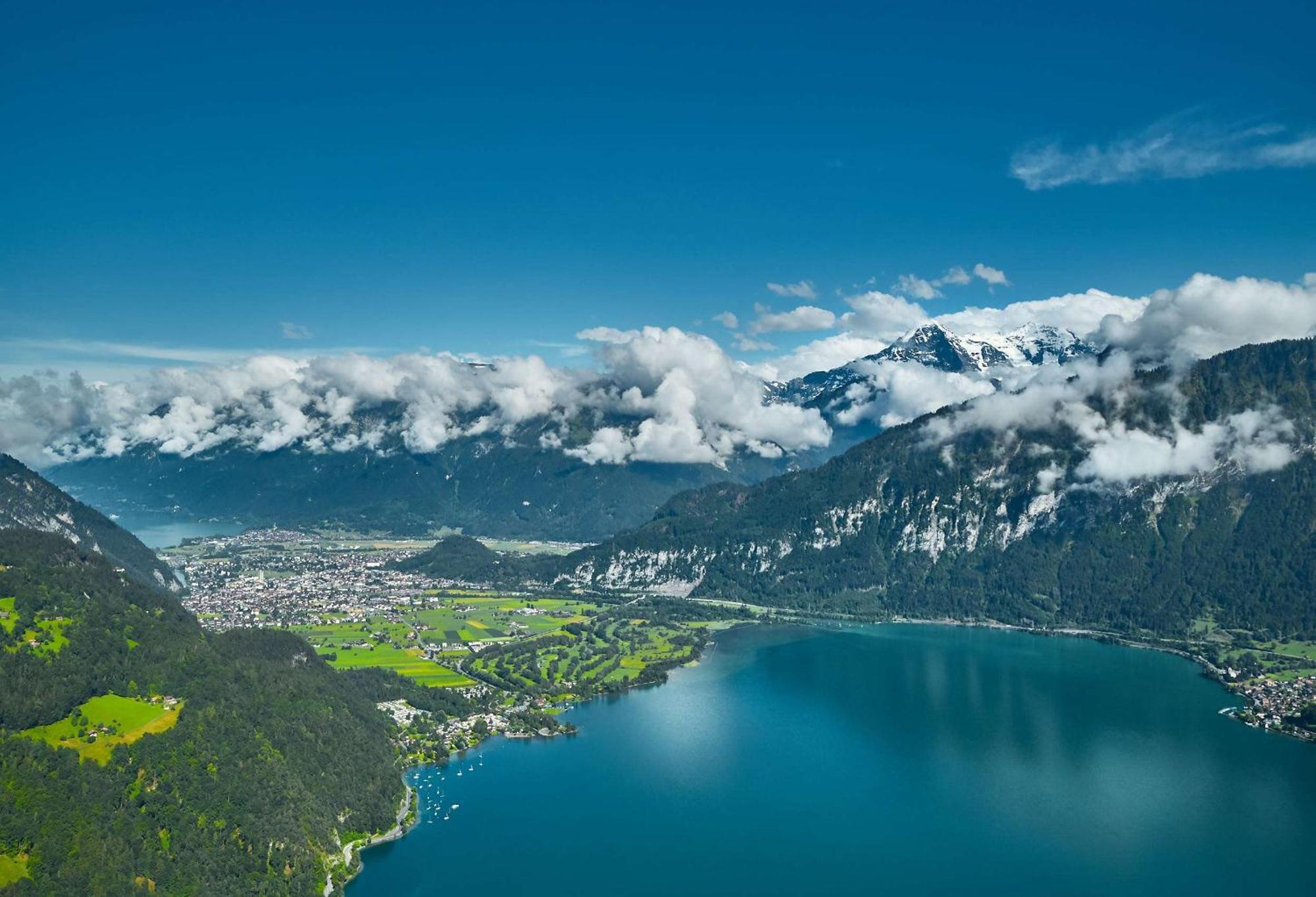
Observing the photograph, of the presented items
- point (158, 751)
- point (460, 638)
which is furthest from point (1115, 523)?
point (158, 751)

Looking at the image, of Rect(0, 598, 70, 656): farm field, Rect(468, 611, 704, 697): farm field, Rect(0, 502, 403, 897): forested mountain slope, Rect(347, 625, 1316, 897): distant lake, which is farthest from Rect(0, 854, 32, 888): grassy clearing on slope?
Rect(468, 611, 704, 697): farm field

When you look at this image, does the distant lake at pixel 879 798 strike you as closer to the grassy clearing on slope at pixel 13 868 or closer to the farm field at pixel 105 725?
the farm field at pixel 105 725

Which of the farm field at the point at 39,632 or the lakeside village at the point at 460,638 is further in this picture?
the lakeside village at the point at 460,638

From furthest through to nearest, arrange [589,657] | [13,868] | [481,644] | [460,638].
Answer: [460,638] → [481,644] → [589,657] → [13,868]

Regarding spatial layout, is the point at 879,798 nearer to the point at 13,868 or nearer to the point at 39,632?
the point at 13,868

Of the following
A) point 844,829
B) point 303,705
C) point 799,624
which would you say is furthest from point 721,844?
point 799,624

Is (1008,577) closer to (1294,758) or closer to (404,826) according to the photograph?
(1294,758)

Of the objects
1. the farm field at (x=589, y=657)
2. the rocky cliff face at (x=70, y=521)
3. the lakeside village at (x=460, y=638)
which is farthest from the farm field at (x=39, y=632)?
the rocky cliff face at (x=70, y=521)
